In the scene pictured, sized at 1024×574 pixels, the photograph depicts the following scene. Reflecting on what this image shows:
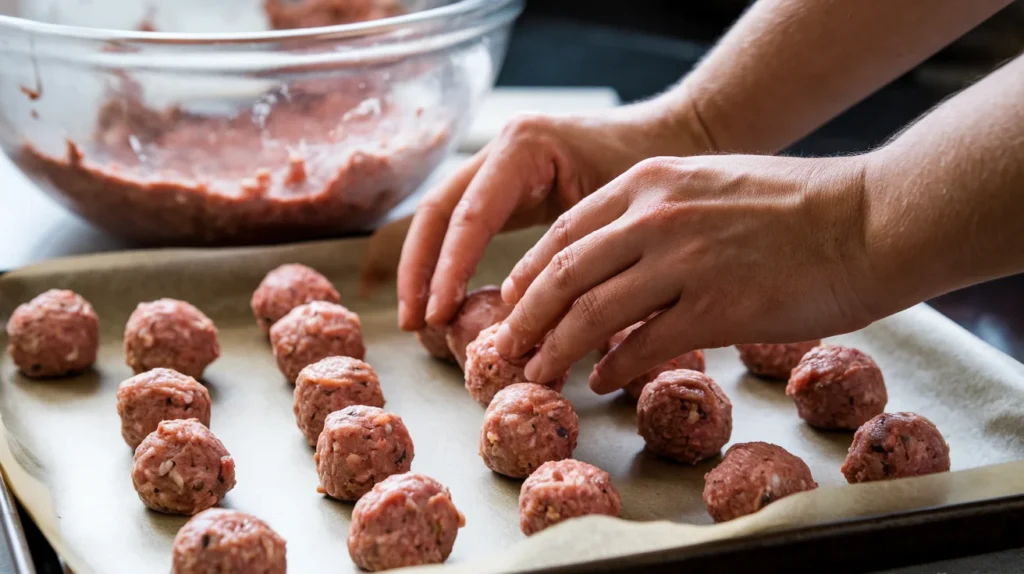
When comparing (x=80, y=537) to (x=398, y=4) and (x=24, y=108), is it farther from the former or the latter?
(x=398, y=4)

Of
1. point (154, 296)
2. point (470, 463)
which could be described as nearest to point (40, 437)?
point (154, 296)

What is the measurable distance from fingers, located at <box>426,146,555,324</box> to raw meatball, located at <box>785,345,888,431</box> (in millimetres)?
792

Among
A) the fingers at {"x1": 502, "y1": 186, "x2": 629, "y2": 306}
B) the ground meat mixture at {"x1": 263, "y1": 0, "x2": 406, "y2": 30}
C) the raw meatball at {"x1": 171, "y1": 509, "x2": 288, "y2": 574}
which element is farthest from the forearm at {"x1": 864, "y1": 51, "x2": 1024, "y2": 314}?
the ground meat mixture at {"x1": 263, "y1": 0, "x2": 406, "y2": 30}

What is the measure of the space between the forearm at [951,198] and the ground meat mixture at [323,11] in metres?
2.15

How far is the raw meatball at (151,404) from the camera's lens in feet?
7.42

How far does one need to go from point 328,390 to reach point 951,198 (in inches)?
51.8

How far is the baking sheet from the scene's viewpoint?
183 cm

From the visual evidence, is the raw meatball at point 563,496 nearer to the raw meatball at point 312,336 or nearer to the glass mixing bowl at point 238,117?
the raw meatball at point 312,336

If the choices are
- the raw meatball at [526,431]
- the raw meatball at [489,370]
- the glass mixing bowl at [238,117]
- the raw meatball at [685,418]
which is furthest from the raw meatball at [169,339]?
the raw meatball at [685,418]

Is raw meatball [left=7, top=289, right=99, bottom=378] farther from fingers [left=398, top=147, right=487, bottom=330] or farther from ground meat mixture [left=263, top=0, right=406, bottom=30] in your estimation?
ground meat mixture [left=263, top=0, right=406, bottom=30]

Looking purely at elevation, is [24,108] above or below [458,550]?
above

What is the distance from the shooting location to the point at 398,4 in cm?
361

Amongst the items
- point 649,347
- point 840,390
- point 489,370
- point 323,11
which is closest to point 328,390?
point 489,370

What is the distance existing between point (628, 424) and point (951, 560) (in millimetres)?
813
